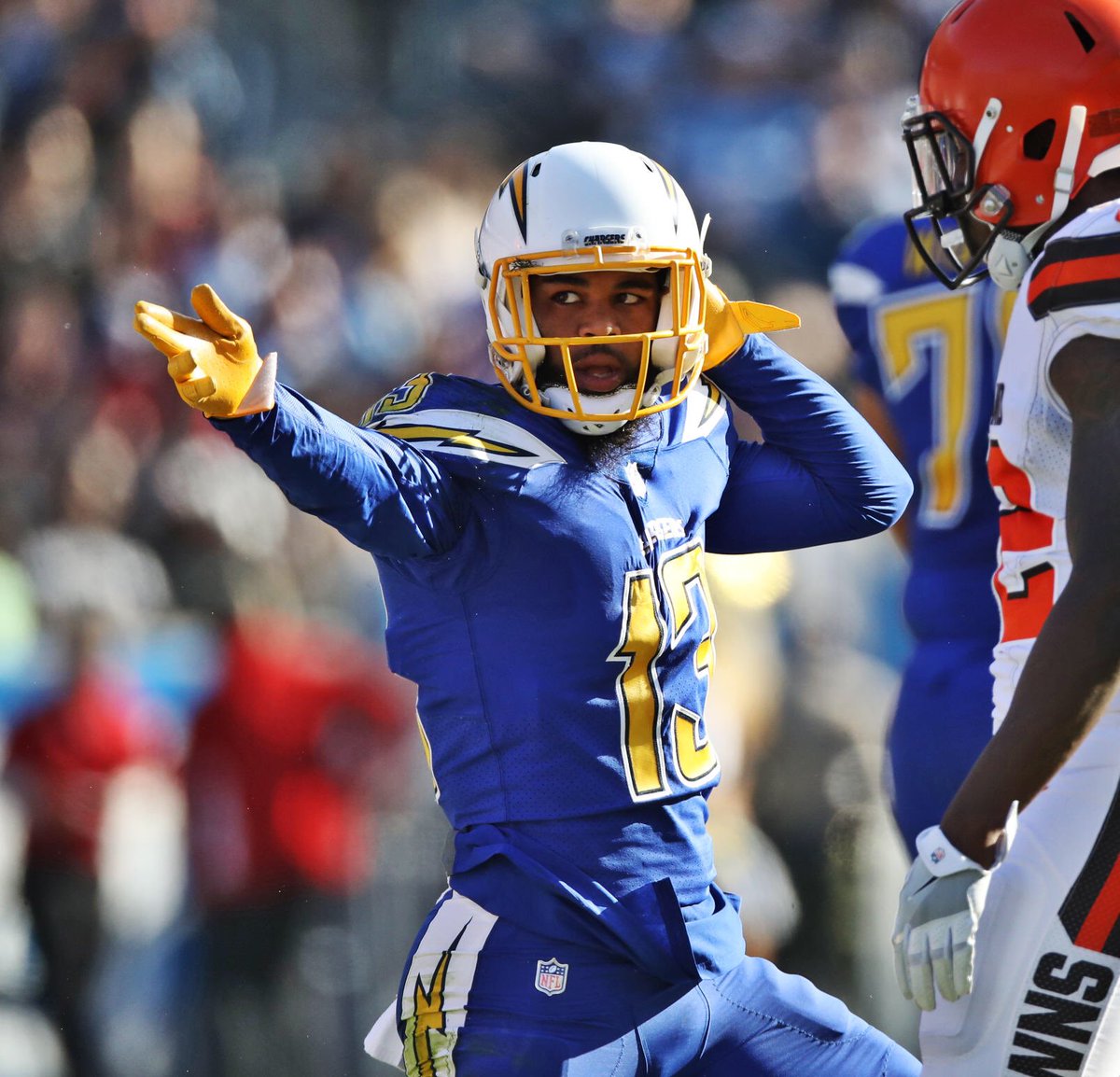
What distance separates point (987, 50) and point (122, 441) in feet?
7.58

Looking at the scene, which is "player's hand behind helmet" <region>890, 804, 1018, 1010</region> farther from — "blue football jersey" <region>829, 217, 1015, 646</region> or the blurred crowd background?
the blurred crowd background

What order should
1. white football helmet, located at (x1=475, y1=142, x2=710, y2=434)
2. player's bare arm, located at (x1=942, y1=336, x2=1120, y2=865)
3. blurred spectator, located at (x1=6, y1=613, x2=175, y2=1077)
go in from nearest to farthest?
player's bare arm, located at (x1=942, y1=336, x2=1120, y2=865), white football helmet, located at (x1=475, y1=142, x2=710, y2=434), blurred spectator, located at (x1=6, y1=613, x2=175, y2=1077)

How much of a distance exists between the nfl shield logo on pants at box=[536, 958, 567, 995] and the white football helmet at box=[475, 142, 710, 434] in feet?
2.52

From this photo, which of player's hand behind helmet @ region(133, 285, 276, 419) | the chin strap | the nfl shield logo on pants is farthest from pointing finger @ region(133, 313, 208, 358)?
the chin strap

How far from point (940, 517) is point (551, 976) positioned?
1.52 meters

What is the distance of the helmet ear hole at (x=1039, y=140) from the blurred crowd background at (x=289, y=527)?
7.08 feet

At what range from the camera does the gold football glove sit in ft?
8.93

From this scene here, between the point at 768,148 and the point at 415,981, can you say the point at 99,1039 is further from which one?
the point at 768,148

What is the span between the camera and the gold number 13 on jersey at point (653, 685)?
2.41 meters

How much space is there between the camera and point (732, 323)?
2.74 metres

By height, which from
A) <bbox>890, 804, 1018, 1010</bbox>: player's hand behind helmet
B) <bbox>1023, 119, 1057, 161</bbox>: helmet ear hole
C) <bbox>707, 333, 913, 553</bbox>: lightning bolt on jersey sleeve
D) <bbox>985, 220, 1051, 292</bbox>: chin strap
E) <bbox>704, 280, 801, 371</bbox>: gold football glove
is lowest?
<bbox>890, 804, 1018, 1010</bbox>: player's hand behind helmet

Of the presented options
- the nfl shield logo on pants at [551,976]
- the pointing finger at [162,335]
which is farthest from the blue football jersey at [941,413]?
the pointing finger at [162,335]

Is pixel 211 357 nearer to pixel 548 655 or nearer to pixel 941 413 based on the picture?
pixel 548 655

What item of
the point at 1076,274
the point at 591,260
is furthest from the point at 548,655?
the point at 1076,274
